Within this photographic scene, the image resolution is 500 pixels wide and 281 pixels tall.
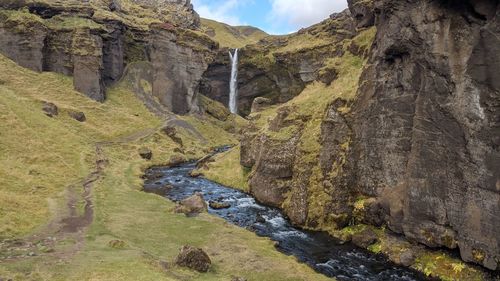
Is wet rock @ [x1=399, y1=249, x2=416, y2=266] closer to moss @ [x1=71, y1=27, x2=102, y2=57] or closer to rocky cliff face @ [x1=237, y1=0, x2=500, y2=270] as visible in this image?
rocky cliff face @ [x1=237, y1=0, x2=500, y2=270]

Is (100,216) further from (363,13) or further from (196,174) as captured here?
(363,13)

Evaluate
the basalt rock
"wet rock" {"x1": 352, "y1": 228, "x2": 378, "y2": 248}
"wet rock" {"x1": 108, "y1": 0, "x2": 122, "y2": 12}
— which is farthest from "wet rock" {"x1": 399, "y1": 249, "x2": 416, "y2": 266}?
"wet rock" {"x1": 108, "y1": 0, "x2": 122, "y2": 12}

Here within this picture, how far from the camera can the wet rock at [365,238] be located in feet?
123

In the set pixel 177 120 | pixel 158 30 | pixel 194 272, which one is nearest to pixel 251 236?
pixel 194 272

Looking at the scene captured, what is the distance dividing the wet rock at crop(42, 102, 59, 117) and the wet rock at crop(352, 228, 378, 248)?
2579 inches

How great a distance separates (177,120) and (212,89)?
3549cm

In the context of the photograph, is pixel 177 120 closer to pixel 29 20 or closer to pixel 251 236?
pixel 29 20

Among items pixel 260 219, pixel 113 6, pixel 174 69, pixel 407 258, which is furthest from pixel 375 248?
pixel 113 6

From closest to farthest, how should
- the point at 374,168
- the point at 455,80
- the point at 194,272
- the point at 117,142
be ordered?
the point at 194,272 < the point at 455,80 < the point at 374,168 < the point at 117,142

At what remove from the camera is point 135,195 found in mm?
51875

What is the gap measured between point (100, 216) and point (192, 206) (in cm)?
1009

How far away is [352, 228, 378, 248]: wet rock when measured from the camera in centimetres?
3753

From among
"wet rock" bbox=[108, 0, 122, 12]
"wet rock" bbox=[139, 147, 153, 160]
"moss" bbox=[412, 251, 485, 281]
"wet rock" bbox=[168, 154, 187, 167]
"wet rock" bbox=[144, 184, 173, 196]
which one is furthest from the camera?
"wet rock" bbox=[108, 0, 122, 12]

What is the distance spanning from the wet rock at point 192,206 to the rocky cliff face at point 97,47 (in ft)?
229
